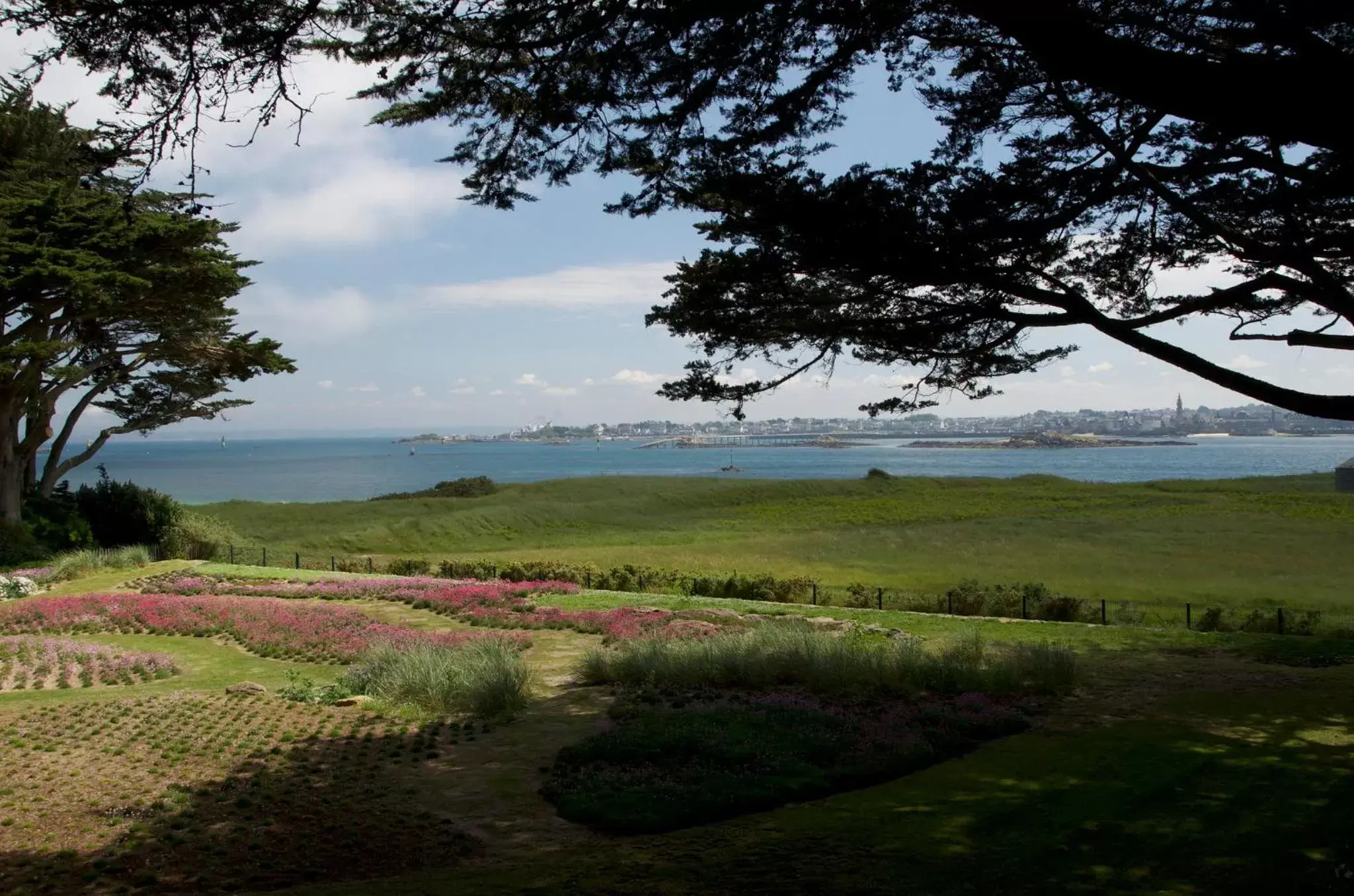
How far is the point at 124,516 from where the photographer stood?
→ 1228 inches

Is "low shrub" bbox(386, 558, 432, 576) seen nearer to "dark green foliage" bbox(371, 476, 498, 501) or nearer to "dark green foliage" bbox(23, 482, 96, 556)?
"dark green foliage" bbox(23, 482, 96, 556)

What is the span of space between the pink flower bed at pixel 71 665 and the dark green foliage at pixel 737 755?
7.13m

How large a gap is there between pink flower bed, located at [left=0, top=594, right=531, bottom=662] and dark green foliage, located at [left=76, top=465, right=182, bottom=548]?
1289 cm

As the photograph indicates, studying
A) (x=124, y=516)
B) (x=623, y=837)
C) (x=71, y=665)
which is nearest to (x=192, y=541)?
(x=124, y=516)

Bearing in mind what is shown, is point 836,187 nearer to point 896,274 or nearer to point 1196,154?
point 896,274

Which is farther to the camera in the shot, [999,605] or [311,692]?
[999,605]

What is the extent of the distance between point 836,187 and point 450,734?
632 centimetres

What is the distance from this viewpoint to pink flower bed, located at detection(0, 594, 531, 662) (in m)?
14.2

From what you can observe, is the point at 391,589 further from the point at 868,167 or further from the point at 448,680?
the point at 868,167

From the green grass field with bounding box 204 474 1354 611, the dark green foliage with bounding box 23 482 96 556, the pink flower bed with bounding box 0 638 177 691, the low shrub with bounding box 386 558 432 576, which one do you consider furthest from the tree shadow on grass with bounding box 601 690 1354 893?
the dark green foliage with bounding box 23 482 96 556

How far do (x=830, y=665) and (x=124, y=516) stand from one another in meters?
28.5

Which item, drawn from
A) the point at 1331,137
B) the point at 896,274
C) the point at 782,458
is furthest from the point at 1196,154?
the point at 782,458

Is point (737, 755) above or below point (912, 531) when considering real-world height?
above

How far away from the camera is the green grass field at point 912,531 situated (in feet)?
91.0
